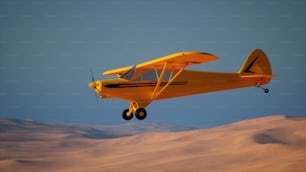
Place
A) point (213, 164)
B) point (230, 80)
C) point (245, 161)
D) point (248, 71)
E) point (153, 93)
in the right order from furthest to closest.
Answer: point (213, 164)
point (245, 161)
point (248, 71)
point (230, 80)
point (153, 93)

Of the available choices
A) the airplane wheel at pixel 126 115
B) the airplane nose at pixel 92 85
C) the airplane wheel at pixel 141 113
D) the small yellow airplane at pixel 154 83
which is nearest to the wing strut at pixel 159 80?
the small yellow airplane at pixel 154 83

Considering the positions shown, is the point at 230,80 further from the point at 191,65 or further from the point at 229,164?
the point at 229,164

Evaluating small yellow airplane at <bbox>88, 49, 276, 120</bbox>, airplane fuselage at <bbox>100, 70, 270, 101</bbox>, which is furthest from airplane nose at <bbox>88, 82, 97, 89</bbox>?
airplane fuselage at <bbox>100, 70, 270, 101</bbox>

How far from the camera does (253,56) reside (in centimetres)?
2381

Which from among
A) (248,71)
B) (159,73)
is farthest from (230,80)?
(159,73)

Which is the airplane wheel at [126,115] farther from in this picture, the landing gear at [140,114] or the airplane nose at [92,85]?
the airplane nose at [92,85]

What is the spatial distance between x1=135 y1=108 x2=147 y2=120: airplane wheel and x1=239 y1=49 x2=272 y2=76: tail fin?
964cm

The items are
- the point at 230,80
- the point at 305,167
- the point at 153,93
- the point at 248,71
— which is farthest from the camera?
the point at 305,167

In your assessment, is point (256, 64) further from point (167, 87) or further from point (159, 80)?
point (159, 80)

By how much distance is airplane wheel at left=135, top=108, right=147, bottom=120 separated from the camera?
15244 mm

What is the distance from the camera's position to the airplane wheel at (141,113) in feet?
50.0

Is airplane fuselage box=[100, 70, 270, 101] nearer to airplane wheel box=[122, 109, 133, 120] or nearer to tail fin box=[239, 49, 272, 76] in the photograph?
airplane wheel box=[122, 109, 133, 120]

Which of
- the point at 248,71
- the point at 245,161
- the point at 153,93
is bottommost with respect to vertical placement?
the point at 153,93

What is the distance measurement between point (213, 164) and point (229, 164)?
45.7 feet
